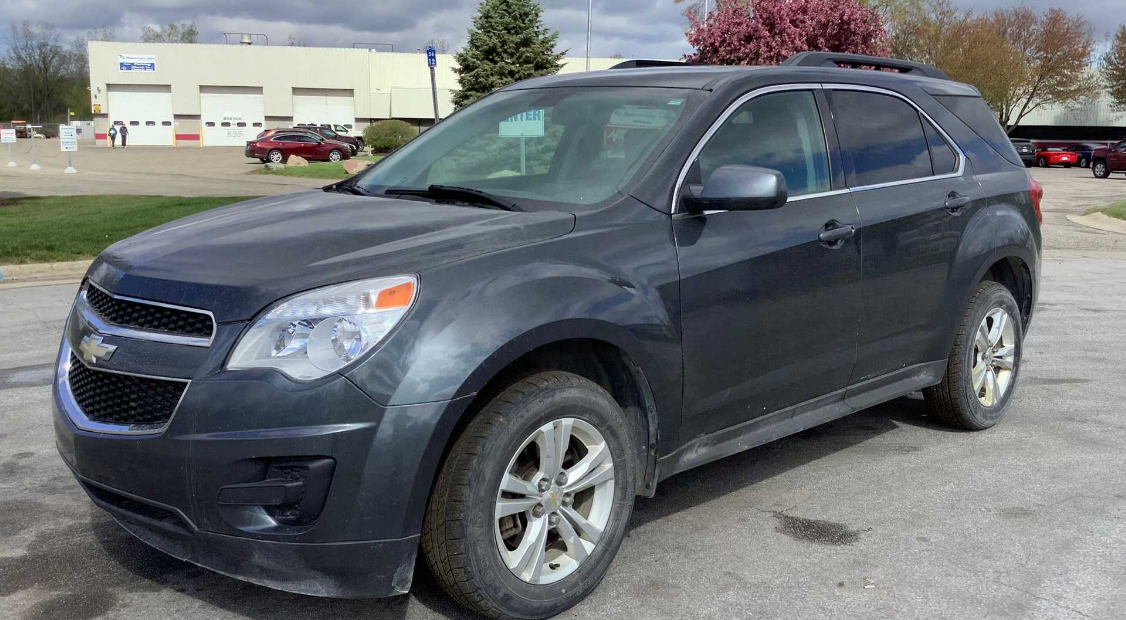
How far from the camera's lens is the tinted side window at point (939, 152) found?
498 cm

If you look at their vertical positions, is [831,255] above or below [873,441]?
above

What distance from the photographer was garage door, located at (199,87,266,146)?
70.0 m

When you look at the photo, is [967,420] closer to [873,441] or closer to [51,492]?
[873,441]

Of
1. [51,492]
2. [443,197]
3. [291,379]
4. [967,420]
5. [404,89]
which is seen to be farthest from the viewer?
[404,89]

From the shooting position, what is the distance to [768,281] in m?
3.92

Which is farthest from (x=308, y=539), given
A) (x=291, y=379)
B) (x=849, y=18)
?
(x=849, y=18)

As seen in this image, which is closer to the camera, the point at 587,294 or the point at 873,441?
the point at 587,294

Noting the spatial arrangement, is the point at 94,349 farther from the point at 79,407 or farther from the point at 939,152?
the point at 939,152

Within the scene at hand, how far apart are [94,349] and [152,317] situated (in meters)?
0.24

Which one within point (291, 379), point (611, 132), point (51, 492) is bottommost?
point (51, 492)

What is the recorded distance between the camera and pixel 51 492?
14.4ft

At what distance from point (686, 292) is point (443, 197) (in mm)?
1021

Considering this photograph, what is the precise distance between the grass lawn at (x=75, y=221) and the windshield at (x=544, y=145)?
827cm

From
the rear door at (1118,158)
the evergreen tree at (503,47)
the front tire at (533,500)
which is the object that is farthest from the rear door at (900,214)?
the rear door at (1118,158)
